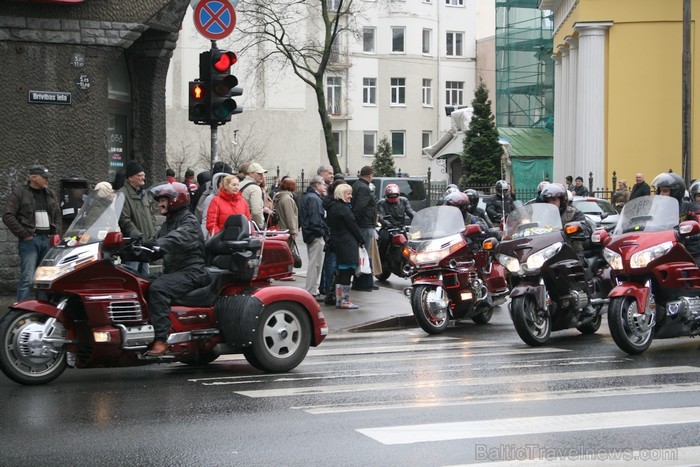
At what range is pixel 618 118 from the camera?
40.6 meters

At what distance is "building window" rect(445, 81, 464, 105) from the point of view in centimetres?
7319

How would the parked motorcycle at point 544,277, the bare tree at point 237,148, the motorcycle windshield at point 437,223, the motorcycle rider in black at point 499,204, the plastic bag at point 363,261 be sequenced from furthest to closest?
the bare tree at point 237,148, the motorcycle rider in black at point 499,204, the plastic bag at point 363,261, the motorcycle windshield at point 437,223, the parked motorcycle at point 544,277

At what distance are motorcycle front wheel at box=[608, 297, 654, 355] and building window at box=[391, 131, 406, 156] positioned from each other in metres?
60.1

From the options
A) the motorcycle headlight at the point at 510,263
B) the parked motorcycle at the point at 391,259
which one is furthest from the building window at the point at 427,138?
the motorcycle headlight at the point at 510,263

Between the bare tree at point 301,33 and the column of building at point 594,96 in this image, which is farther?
the bare tree at point 301,33

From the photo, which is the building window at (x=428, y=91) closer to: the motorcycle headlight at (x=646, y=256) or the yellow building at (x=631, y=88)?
the yellow building at (x=631, y=88)

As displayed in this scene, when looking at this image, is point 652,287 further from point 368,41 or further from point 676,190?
point 368,41

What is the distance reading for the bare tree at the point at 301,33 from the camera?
41.2 meters

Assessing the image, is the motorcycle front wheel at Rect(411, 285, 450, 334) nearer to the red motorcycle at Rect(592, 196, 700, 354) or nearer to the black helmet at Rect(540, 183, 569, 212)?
the black helmet at Rect(540, 183, 569, 212)

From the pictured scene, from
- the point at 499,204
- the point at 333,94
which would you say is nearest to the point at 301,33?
the point at 333,94

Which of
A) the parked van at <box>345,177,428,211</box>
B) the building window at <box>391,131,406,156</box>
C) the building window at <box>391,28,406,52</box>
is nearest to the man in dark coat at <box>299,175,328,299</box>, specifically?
the parked van at <box>345,177,428,211</box>

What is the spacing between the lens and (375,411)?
8.51 metres

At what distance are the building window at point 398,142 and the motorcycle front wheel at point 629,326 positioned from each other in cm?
6005

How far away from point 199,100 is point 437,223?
343 centimetres
